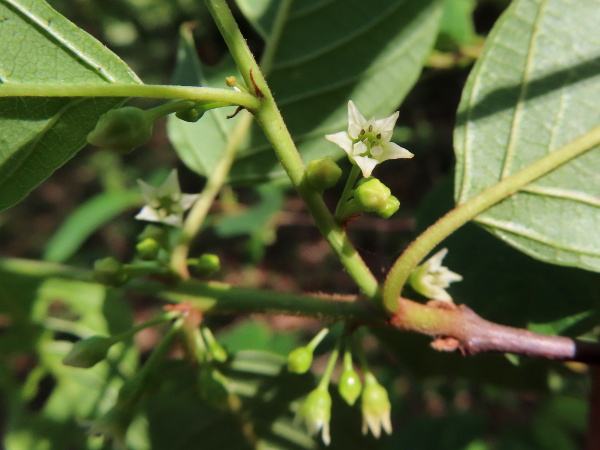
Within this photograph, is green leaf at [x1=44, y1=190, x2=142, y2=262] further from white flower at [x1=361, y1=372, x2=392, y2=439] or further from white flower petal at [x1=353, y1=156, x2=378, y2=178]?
white flower petal at [x1=353, y1=156, x2=378, y2=178]

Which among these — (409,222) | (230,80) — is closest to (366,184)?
(230,80)

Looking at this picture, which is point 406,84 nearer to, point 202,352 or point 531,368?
point 202,352

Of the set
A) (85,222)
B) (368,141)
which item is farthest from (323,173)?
(85,222)

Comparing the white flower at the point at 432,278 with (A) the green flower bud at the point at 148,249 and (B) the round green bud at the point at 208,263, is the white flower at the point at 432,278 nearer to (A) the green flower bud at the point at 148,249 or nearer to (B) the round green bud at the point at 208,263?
(B) the round green bud at the point at 208,263

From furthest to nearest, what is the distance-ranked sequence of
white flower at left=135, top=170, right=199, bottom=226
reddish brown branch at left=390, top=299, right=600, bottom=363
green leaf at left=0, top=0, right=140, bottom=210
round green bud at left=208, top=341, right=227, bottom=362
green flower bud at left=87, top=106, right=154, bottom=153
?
white flower at left=135, top=170, right=199, bottom=226 < round green bud at left=208, top=341, right=227, bottom=362 < reddish brown branch at left=390, top=299, right=600, bottom=363 < green leaf at left=0, top=0, right=140, bottom=210 < green flower bud at left=87, top=106, right=154, bottom=153

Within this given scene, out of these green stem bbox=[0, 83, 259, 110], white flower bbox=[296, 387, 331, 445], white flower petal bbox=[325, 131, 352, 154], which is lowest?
white flower bbox=[296, 387, 331, 445]

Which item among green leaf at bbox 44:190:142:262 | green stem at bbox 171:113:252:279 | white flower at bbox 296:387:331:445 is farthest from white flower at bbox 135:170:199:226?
green leaf at bbox 44:190:142:262

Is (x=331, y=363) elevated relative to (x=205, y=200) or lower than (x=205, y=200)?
lower

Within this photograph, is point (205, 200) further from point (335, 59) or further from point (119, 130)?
point (119, 130)
